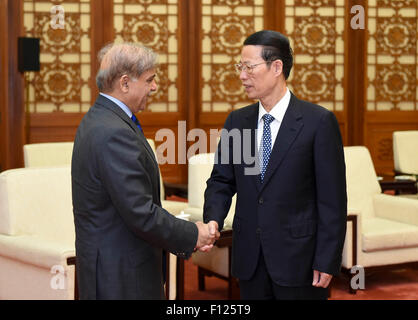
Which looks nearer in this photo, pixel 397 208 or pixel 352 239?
pixel 352 239

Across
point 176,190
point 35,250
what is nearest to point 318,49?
point 176,190

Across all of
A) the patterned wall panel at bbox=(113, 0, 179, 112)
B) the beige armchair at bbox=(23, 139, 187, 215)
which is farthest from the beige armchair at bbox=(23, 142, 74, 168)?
the patterned wall panel at bbox=(113, 0, 179, 112)

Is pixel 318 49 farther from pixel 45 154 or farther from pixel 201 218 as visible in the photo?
pixel 201 218

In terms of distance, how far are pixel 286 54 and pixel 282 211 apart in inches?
20.3

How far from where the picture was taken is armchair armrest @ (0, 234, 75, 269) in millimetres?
3020

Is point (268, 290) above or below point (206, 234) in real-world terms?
below

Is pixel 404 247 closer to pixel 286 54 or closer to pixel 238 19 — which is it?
pixel 286 54

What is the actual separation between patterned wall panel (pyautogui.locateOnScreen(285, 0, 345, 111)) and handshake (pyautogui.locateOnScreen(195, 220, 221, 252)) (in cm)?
630

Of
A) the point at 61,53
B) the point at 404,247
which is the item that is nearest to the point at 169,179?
the point at 61,53

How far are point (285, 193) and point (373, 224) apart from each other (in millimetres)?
2667

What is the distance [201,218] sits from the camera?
4098mm

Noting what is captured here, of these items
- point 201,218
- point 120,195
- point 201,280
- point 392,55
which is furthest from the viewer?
point 392,55

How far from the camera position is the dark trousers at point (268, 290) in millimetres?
2076

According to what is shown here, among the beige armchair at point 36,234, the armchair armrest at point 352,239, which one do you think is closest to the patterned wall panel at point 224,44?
the armchair armrest at point 352,239
